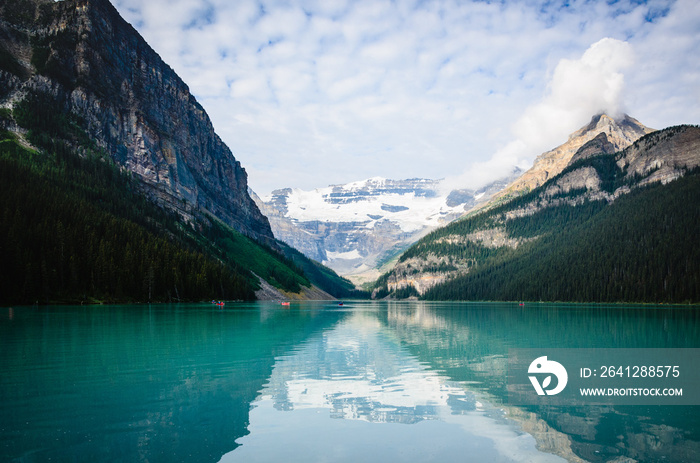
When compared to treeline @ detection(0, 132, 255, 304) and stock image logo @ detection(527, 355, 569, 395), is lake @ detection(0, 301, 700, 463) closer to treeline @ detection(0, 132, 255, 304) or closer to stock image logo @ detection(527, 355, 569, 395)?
stock image logo @ detection(527, 355, 569, 395)

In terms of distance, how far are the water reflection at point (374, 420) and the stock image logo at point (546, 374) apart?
470 cm

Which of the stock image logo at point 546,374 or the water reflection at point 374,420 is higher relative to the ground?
the water reflection at point 374,420

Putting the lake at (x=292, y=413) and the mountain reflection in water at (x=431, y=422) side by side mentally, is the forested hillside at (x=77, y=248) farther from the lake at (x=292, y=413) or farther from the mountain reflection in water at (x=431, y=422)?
the mountain reflection in water at (x=431, y=422)

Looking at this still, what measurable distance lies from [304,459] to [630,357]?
32218 mm

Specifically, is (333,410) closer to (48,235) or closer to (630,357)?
(630,357)

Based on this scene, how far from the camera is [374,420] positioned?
20.0 m

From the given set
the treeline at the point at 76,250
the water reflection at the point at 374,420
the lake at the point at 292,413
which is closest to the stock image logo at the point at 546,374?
the lake at the point at 292,413

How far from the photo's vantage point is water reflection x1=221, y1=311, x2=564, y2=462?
15.8 metres

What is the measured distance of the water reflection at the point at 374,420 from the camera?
51.9ft

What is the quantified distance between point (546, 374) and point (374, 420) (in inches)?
682

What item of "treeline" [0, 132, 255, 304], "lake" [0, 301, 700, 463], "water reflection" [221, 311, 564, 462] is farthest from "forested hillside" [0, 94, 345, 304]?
"water reflection" [221, 311, 564, 462]

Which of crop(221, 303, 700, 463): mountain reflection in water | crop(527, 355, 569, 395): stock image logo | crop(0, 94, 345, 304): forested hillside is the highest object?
crop(0, 94, 345, 304): forested hillside

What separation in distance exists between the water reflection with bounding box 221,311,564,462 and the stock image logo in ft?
15.4

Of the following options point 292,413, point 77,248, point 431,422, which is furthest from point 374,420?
point 77,248
